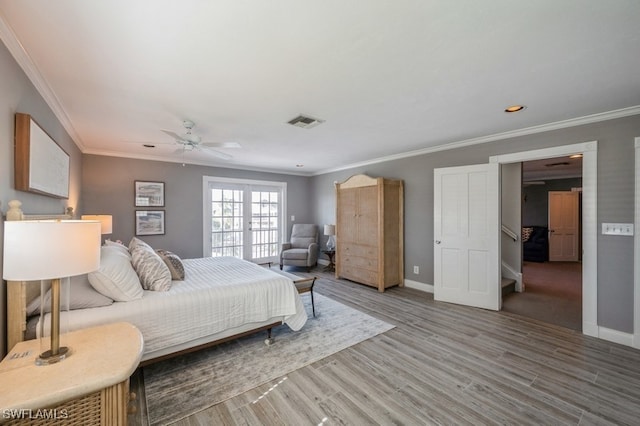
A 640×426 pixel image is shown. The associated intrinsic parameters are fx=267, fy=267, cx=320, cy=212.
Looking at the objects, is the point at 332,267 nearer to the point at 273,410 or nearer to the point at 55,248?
the point at 273,410

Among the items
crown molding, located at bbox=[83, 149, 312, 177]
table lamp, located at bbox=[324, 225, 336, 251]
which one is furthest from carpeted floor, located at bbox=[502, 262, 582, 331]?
crown molding, located at bbox=[83, 149, 312, 177]

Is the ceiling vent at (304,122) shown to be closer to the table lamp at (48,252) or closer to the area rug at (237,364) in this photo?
the table lamp at (48,252)

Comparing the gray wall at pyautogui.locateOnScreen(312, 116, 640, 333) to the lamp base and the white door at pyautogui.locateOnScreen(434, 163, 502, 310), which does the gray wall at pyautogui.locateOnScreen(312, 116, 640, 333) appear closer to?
the white door at pyautogui.locateOnScreen(434, 163, 502, 310)

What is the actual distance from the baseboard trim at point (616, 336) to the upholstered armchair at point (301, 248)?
444 cm

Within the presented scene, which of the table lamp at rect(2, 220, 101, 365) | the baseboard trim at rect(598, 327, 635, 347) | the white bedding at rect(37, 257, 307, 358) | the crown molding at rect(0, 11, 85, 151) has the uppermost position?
the crown molding at rect(0, 11, 85, 151)

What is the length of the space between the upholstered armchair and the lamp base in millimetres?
4648

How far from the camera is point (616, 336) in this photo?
2.78 m

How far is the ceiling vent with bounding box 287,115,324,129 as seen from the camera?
296 centimetres

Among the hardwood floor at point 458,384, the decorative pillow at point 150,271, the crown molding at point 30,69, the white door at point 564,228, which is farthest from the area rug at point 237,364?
the white door at point 564,228

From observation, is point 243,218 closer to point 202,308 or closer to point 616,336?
point 202,308

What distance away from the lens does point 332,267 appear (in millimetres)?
6145

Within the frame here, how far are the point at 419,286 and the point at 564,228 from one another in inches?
226

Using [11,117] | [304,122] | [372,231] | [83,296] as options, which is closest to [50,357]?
[83,296]

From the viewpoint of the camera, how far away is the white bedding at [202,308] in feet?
6.66
